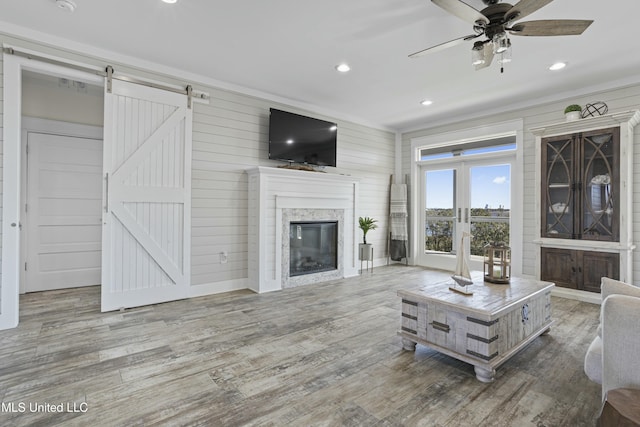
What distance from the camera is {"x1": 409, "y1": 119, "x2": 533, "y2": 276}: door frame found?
4.94 m

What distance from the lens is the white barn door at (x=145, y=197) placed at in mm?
3504

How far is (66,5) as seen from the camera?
2.68 metres

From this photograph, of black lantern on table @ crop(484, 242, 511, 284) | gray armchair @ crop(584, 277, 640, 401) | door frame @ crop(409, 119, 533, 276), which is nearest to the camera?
gray armchair @ crop(584, 277, 640, 401)

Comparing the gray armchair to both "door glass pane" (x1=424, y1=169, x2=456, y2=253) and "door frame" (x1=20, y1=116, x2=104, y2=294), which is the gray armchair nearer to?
"door glass pane" (x1=424, y1=169, x2=456, y2=253)

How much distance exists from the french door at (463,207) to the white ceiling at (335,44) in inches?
49.6

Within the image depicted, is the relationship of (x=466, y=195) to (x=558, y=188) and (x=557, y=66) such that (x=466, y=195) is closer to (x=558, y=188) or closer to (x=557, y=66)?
(x=558, y=188)

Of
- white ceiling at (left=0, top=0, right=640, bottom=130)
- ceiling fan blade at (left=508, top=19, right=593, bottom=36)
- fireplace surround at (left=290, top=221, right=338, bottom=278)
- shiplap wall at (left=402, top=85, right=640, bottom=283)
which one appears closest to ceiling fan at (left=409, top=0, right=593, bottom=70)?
ceiling fan blade at (left=508, top=19, right=593, bottom=36)

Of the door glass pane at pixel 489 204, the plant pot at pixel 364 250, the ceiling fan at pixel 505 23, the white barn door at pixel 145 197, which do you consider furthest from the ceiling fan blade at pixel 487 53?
the plant pot at pixel 364 250

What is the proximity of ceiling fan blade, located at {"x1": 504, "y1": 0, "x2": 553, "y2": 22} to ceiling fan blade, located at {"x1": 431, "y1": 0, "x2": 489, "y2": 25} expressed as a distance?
14 centimetres

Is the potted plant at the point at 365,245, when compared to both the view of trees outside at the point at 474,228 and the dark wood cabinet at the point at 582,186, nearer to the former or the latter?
the view of trees outside at the point at 474,228

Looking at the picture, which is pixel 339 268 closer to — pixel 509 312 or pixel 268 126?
pixel 268 126

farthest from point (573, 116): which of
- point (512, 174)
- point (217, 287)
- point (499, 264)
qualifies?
point (217, 287)

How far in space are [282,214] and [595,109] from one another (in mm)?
4360

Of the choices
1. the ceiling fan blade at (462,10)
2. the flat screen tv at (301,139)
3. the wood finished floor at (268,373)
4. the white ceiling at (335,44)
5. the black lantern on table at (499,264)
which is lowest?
the wood finished floor at (268,373)
